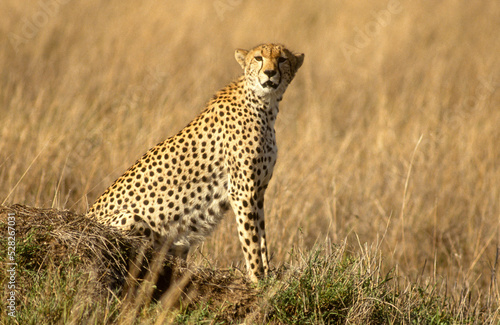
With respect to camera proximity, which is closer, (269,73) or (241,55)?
(269,73)

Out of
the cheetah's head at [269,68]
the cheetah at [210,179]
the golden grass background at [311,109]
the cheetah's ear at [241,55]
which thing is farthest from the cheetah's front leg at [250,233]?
the cheetah's ear at [241,55]

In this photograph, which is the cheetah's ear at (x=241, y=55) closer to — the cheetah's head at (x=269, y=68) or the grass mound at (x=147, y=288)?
the cheetah's head at (x=269, y=68)

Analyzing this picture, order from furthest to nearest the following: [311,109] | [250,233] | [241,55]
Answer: [311,109] < [241,55] < [250,233]

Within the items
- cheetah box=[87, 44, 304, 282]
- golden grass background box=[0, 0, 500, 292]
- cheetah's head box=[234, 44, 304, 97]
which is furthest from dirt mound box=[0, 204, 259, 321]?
cheetah's head box=[234, 44, 304, 97]

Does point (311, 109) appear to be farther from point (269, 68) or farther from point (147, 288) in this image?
point (147, 288)

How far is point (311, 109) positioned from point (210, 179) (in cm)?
416

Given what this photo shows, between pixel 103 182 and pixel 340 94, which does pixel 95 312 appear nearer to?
pixel 103 182

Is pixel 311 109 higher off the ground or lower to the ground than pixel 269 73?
lower

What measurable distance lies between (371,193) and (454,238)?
0.84 m

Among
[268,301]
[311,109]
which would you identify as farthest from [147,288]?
[311,109]

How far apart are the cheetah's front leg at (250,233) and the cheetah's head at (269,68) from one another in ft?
2.12

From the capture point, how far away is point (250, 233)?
403cm

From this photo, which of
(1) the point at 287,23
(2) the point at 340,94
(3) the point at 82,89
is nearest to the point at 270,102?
(3) the point at 82,89

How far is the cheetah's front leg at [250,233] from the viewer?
4.00 m
